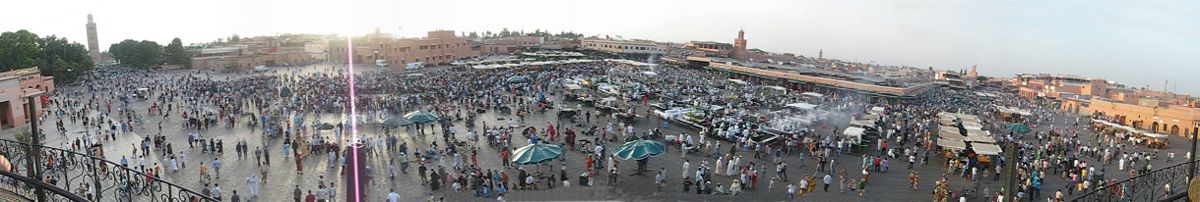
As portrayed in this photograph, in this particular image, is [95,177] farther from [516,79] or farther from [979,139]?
[516,79]

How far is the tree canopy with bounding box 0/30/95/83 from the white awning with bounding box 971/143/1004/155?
158 feet

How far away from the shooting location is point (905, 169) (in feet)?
60.1

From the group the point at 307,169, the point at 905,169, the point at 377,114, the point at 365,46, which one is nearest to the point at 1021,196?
the point at 905,169

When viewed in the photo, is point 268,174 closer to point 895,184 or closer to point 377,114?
point 377,114

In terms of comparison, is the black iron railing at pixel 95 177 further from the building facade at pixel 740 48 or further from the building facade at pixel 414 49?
the building facade at pixel 740 48

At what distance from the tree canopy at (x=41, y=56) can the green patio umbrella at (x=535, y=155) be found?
130 feet

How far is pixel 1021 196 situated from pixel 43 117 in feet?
107

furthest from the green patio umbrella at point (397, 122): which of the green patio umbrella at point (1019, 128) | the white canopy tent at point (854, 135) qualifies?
the green patio umbrella at point (1019, 128)

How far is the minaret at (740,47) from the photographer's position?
253 feet

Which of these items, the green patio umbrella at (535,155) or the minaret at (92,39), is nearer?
the green patio umbrella at (535,155)

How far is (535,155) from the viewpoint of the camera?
14945 millimetres

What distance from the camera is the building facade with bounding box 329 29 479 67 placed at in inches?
2457

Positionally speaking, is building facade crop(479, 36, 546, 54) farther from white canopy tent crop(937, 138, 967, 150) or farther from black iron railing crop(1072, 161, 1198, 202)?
black iron railing crop(1072, 161, 1198, 202)

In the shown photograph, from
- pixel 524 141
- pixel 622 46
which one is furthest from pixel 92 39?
pixel 524 141
